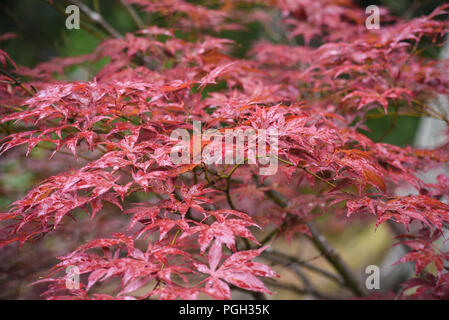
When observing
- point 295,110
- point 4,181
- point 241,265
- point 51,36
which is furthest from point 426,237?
point 51,36

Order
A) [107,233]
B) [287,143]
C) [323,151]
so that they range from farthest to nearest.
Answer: [107,233] < [323,151] < [287,143]

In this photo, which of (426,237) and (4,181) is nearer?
(426,237)

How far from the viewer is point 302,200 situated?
1.30 m

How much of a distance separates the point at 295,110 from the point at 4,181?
239cm

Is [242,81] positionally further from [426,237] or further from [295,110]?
[426,237]

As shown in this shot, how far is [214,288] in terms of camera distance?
→ 0.71 metres

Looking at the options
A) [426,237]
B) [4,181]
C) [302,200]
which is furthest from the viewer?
[4,181]

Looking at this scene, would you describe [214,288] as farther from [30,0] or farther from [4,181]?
[30,0]

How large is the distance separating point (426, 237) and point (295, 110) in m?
0.63

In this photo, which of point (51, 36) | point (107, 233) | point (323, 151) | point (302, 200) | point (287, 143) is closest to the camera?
point (287, 143)

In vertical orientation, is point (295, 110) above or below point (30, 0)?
below
